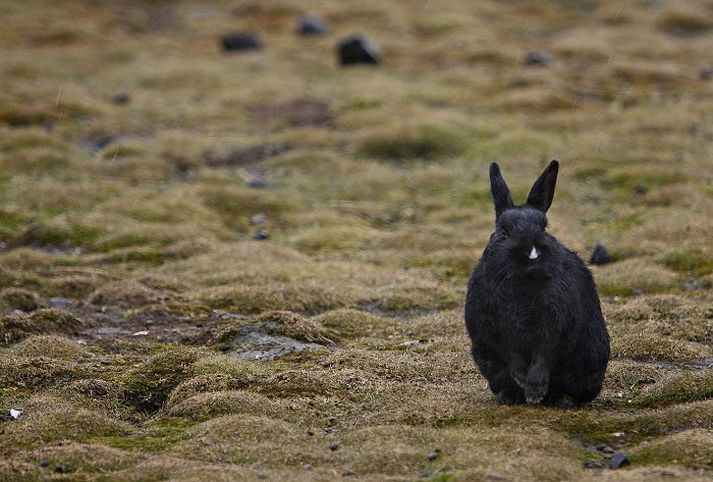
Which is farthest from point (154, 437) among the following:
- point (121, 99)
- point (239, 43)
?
point (239, 43)

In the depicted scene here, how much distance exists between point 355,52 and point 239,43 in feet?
25.1

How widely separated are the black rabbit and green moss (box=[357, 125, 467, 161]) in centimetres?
1992

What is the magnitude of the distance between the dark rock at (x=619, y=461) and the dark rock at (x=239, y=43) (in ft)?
143

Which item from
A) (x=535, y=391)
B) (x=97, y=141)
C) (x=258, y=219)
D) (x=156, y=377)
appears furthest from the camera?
(x=97, y=141)

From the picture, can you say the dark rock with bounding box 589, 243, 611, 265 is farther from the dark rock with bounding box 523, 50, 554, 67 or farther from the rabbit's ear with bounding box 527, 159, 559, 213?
the dark rock with bounding box 523, 50, 554, 67

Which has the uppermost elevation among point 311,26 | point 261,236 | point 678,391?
point 678,391

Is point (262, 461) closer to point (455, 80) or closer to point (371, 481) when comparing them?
point (371, 481)

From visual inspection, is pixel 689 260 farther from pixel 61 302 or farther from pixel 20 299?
pixel 20 299

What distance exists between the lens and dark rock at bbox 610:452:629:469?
11.3 metres

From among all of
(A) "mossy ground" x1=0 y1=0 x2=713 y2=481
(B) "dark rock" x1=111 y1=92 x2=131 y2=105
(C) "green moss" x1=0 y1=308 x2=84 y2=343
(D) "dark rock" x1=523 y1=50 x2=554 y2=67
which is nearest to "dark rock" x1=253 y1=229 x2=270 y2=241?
(A) "mossy ground" x1=0 y1=0 x2=713 y2=481

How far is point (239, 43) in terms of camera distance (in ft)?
174

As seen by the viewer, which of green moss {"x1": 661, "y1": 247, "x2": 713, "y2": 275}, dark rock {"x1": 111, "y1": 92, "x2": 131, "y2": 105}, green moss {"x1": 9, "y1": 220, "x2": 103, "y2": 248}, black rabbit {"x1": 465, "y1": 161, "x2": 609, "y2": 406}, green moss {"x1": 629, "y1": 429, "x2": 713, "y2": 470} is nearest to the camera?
green moss {"x1": 629, "y1": 429, "x2": 713, "y2": 470}

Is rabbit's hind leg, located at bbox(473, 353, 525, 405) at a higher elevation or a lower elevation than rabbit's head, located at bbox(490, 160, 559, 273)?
lower

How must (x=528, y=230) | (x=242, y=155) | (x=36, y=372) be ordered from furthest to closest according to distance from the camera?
(x=242, y=155)
(x=36, y=372)
(x=528, y=230)
